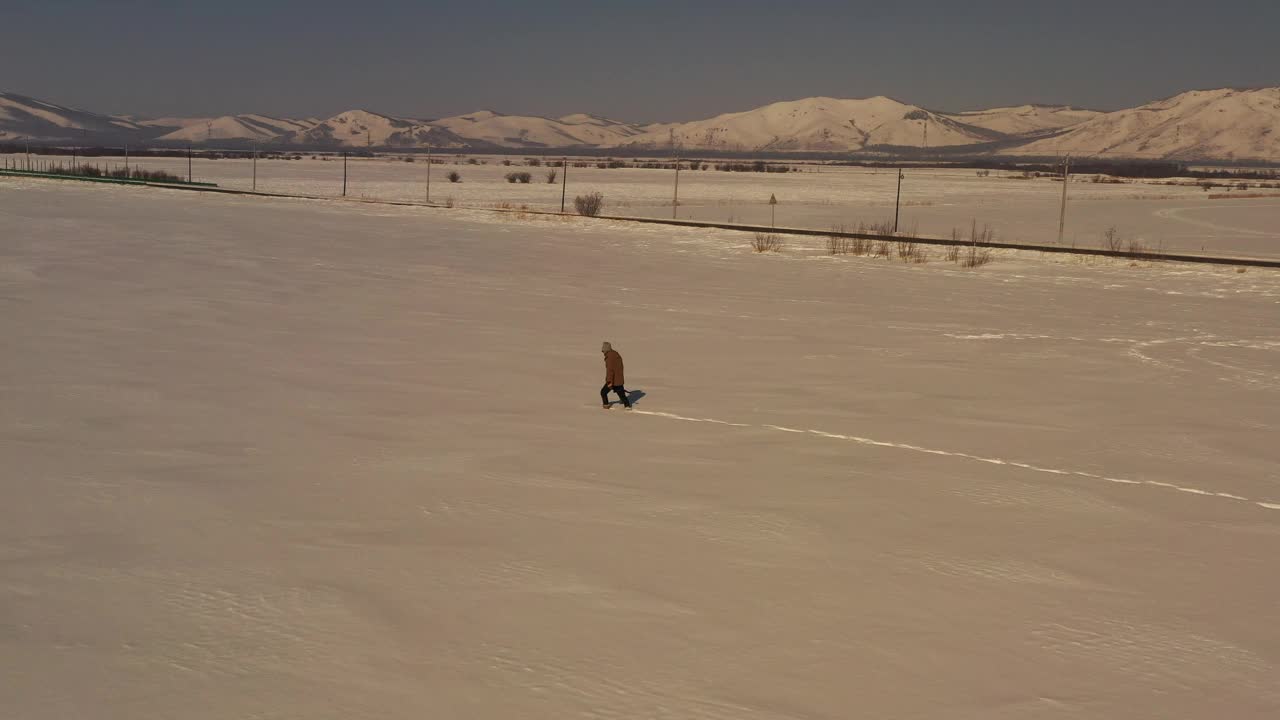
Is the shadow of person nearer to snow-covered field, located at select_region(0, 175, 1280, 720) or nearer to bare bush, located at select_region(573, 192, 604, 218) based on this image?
snow-covered field, located at select_region(0, 175, 1280, 720)

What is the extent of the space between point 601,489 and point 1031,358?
913 centimetres

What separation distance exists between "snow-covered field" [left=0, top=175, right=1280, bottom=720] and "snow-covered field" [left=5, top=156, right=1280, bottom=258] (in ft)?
77.0

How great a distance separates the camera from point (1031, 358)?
648 inches

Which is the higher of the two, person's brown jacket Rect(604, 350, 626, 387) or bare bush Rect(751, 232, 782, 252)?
bare bush Rect(751, 232, 782, 252)

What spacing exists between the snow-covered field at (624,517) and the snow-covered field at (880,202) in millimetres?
23464

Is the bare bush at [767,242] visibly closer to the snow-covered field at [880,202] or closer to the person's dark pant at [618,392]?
the snow-covered field at [880,202]

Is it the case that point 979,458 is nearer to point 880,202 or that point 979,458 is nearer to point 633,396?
point 633,396

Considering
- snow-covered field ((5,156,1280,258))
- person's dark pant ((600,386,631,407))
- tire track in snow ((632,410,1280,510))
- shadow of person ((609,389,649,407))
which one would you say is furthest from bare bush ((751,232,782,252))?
tire track in snow ((632,410,1280,510))

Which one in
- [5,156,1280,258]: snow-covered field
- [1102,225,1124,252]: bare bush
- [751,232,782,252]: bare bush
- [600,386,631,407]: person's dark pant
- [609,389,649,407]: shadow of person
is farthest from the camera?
[5,156,1280,258]: snow-covered field

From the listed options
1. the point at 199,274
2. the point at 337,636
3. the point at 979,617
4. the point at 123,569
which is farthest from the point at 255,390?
the point at 199,274

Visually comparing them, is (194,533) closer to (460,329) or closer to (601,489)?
(601,489)

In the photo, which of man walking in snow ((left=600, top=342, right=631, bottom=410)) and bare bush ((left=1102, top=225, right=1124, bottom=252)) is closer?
man walking in snow ((left=600, top=342, right=631, bottom=410))

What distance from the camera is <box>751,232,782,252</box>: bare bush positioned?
31.9 metres

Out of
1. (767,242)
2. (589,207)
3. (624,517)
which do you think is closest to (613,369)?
(624,517)
